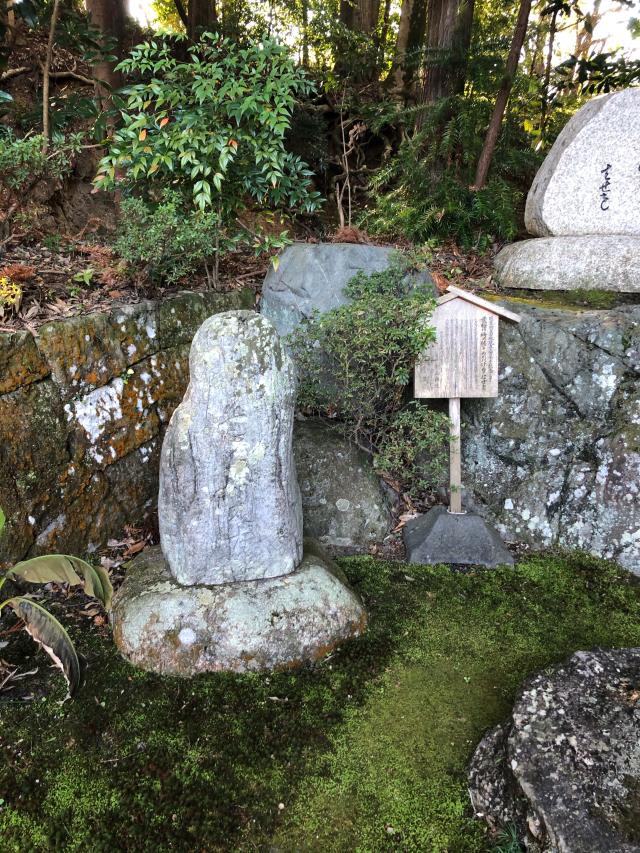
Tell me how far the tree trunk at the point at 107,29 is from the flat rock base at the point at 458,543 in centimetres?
556

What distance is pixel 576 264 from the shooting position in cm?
516

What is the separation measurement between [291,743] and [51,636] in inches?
47.9

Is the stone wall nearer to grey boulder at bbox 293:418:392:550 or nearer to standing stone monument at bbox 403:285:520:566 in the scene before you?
grey boulder at bbox 293:418:392:550

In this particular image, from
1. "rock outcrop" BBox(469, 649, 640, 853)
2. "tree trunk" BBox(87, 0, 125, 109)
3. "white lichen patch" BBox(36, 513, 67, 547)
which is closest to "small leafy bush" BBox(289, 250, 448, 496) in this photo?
"white lichen patch" BBox(36, 513, 67, 547)

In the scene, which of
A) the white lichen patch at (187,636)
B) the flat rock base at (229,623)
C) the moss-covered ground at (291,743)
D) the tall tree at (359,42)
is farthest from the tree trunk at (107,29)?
the moss-covered ground at (291,743)

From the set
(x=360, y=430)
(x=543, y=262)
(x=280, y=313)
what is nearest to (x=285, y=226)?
(x=280, y=313)

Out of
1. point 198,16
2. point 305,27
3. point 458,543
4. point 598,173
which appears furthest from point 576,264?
point 198,16

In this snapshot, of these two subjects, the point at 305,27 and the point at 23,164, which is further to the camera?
the point at 305,27

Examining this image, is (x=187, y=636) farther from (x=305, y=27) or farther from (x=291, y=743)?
(x=305, y=27)

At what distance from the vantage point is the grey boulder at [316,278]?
16.5 ft

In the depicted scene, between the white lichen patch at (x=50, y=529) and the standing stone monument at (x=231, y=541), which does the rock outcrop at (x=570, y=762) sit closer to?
the standing stone monument at (x=231, y=541)

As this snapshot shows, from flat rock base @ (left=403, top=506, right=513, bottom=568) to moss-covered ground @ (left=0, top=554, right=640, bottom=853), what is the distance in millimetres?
621

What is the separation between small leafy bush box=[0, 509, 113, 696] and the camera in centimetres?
268

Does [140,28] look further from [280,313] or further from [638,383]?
[638,383]
